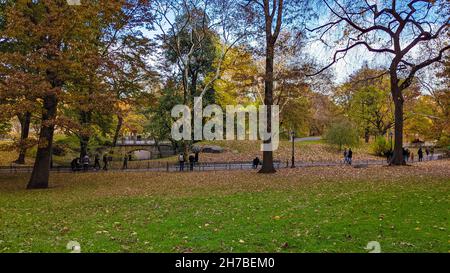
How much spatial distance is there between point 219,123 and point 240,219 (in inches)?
1420

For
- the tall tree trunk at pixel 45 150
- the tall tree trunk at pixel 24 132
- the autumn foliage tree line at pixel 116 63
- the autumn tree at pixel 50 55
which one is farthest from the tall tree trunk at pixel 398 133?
the tall tree trunk at pixel 24 132

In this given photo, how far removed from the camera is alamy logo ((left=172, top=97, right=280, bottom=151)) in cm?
3791

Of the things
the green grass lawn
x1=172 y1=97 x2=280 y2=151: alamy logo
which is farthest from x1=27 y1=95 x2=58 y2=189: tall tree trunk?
x1=172 y1=97 x2=280 y2=151: alamy logo

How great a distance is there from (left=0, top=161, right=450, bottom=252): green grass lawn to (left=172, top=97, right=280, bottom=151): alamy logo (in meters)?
20.7

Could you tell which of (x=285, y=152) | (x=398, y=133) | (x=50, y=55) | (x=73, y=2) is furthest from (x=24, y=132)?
(x=285, y=152)

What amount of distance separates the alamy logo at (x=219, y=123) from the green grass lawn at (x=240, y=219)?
20.7m

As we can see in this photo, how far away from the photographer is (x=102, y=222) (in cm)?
966

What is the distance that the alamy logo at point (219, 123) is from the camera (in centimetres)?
3791

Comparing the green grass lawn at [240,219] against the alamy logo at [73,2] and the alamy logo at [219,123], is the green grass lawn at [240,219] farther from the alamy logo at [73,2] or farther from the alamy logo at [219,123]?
the alamy logo at [219,123]

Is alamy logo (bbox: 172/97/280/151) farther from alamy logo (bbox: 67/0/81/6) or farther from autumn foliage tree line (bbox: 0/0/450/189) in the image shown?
alamy logo (bbox: 67/0/81/6)

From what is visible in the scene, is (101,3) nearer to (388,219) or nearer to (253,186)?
(253,186)
